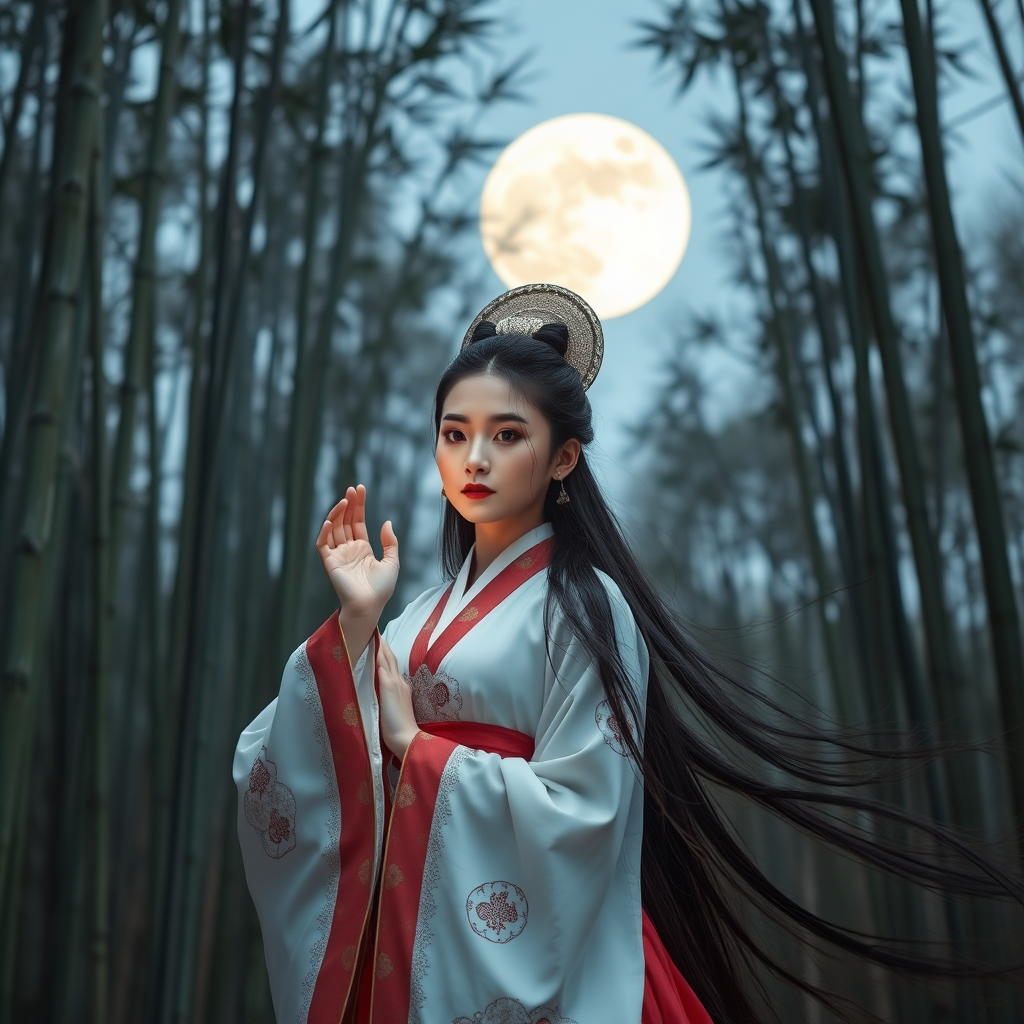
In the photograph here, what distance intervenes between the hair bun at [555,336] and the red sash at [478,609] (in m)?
0.29

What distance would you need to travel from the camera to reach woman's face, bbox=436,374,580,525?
1.46 meters

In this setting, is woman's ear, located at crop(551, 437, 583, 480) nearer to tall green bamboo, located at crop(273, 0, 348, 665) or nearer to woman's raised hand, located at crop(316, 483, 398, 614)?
woman's raised hand, located at crop(316, 483, 398, 614)

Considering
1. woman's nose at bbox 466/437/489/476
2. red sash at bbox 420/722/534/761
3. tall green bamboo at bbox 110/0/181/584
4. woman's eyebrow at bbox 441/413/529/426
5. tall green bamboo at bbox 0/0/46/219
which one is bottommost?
red sash at bbox 420/722/534/761

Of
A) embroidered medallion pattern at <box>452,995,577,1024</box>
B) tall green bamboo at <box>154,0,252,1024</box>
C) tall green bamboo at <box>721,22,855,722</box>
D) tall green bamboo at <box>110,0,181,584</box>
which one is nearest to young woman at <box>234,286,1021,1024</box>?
embroidered medallion pattern at <box>452,995,577,1024</box>

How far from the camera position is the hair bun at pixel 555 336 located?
5.23ft

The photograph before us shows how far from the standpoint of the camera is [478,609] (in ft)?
4.90

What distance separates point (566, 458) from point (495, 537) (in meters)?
0.16

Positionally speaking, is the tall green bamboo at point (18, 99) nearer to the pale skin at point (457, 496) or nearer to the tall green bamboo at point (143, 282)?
the tall green bamboo at point (143, 282)

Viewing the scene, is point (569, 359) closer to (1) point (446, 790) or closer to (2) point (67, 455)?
(1) point (446, 790)

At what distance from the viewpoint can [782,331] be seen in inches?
132

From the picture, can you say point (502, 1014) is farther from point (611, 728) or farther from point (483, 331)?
point (483, 331)

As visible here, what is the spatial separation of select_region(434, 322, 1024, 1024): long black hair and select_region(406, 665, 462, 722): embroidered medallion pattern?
0.17 meters

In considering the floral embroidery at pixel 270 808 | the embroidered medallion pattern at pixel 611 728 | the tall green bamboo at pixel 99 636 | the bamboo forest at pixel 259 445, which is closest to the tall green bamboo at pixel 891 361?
the bamboo forest at pixel 259 445

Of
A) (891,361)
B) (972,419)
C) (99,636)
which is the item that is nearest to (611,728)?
(972,419)
